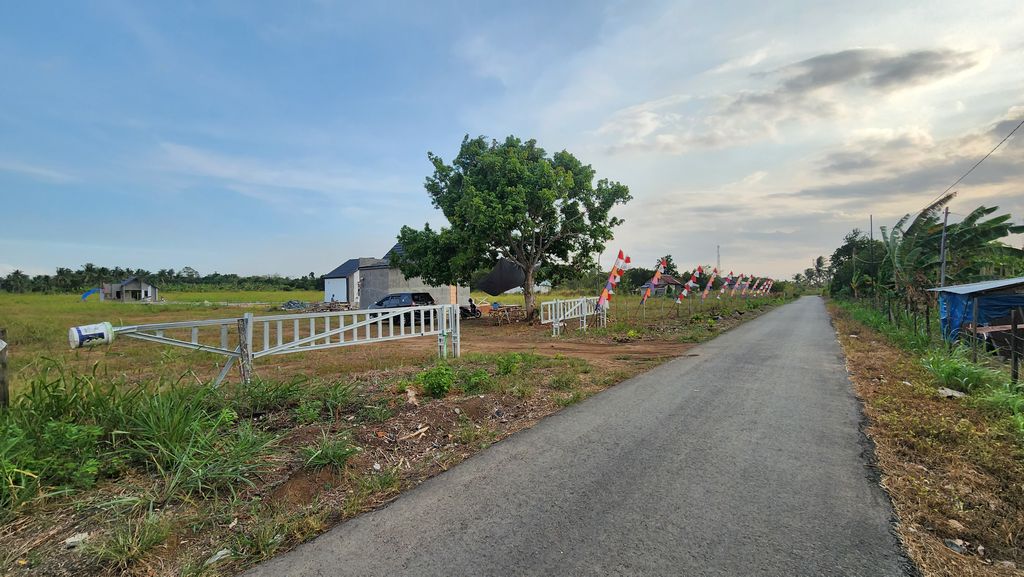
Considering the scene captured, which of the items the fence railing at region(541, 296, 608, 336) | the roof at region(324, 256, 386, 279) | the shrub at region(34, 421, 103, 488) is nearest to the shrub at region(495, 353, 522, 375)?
the shrub at region(34, 421, 103, 488)

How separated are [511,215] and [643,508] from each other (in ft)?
51.1

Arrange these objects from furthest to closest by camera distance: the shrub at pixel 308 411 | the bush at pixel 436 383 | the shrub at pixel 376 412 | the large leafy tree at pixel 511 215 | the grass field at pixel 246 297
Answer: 1. the grass field at pixel 246 297
2. the large leafy tree at pixel 511 215
3. the bush at pixel 436 383
4. the shrub at pixel 376 412
5. the shrub at pixel 308 411

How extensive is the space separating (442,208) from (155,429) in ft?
62.5

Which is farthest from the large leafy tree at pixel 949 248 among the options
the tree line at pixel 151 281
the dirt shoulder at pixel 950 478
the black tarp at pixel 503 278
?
the tree line at pixel 151 281

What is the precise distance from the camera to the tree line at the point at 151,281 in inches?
2625

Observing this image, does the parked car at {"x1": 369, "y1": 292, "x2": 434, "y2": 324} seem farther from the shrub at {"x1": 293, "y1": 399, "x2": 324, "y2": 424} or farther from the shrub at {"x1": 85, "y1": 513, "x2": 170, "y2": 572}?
the shrub at {"x1": 85, "y1": 513, "x2": 170, "y2": 572}

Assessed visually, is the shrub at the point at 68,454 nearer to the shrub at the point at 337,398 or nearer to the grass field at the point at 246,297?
the shrub at the point at 337,398

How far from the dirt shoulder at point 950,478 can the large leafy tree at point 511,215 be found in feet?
45.3

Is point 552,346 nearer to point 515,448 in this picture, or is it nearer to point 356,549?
point 515,448

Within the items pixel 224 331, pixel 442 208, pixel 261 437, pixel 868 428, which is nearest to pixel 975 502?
pixel 868 428

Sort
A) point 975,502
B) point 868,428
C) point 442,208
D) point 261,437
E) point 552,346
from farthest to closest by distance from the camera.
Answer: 1. point 442,208
2. point 552,346
3. point 868,428
4. point 261,437
5. point 975,502

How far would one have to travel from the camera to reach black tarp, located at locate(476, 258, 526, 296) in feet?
80.3

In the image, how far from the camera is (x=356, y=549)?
103 inches

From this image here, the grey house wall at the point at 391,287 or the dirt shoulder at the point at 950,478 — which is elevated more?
the grey house wall at the point at 391,287
